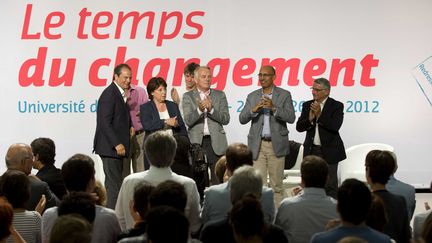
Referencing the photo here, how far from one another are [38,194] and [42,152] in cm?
88

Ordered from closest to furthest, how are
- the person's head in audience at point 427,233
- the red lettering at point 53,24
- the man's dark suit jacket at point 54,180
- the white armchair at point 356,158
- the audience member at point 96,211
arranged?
the person's head in audience at point 427,233 < the audience member at point 96,211 < the man's dark suit jacket at point 54,180 < the white armchair at point 356,158 < the red lettering at point 53,24

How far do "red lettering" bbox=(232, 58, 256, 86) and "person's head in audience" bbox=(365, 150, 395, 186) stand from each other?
5601 millimetres

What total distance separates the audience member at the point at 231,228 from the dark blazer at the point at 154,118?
4.24 metres

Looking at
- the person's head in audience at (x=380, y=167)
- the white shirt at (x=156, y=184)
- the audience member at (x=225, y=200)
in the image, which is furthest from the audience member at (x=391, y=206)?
the white shirt at (x=156, y=184)

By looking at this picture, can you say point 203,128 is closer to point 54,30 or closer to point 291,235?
point 54,30

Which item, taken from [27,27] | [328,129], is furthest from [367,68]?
[27,27]

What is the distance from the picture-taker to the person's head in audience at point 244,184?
534 cm

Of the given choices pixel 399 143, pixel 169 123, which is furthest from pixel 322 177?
pixel 399 143

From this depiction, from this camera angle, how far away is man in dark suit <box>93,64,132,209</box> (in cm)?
964

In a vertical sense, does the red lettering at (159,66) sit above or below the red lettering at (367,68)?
below

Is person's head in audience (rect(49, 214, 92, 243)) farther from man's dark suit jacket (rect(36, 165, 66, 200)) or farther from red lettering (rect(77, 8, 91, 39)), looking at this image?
red lettering (rect(77, 8, 91, 39))

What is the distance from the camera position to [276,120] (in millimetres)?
9938

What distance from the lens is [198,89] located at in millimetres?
10109

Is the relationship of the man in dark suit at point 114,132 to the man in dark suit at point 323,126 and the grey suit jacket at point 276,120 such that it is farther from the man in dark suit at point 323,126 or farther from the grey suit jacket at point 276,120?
the man in dark suit at point 323,126
